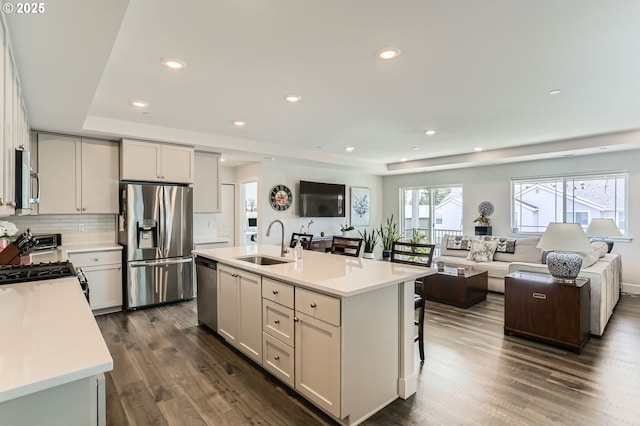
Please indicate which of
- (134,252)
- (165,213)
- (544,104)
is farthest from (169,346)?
(544,104)

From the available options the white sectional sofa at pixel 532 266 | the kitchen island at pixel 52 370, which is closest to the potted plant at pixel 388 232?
the white sectional sofa at pixel 532 266

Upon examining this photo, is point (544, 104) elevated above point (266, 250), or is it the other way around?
point (544, 104)

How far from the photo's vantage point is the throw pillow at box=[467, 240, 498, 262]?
5844 millimetres

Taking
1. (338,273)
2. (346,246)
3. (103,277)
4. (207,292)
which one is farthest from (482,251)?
(103,277)

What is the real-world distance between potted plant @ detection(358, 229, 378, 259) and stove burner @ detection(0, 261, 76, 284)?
614cm

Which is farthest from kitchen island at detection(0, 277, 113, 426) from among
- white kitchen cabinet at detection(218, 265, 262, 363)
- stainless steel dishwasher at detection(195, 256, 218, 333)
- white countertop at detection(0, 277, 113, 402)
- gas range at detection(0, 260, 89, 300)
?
stainless steel dishwasher at detection(195, 256, 218, 333)

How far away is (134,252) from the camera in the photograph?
4320mm

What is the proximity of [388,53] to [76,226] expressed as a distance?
4547 mm

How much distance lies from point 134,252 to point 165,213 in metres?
0.65

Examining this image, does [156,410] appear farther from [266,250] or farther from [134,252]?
[134,252]

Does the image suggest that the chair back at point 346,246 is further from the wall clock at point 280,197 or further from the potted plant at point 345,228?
the potted plant at point 345,228

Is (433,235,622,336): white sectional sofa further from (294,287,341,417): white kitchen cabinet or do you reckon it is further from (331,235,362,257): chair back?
(294,287,341,417): white kitchen cabinet

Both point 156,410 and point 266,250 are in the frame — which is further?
point 266,250

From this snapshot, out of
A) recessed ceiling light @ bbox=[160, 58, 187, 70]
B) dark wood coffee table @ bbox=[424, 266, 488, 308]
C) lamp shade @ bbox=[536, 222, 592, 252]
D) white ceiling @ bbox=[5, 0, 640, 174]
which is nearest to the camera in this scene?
white ceiling @ bbox=[5, 0, 640, 174]
